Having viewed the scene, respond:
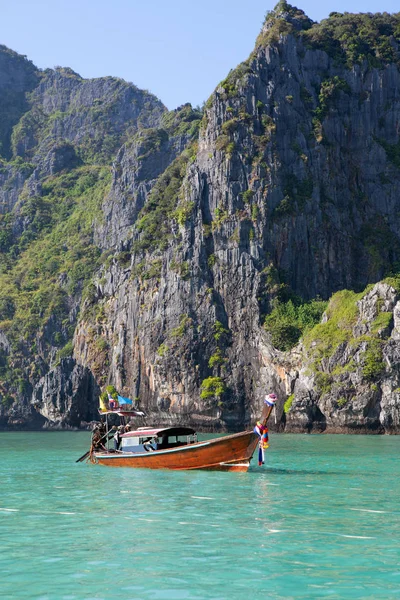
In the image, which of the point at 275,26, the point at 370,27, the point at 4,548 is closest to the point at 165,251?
the point at 275,26

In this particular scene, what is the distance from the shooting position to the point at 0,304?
14362cm

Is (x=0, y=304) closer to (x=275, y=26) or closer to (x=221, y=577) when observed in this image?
(x=275, y=26)

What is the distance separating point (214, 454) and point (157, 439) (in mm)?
4629

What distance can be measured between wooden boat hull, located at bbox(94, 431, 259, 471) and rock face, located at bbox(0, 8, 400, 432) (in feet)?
141

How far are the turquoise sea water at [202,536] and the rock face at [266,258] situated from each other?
155 feet

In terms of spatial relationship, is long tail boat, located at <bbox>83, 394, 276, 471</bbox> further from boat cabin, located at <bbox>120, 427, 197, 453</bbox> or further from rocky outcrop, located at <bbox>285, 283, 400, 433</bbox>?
rocky outcrop, located at <bbox>285, 283, 400, 433</bbox>

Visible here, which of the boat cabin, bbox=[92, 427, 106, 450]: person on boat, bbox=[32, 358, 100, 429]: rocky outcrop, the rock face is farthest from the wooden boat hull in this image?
bbox=[32, 358, 100, 429]: rocky outcrop

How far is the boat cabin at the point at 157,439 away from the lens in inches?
1527

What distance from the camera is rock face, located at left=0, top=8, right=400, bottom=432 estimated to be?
83.1 metres

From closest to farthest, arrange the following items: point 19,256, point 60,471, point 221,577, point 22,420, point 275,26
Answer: point 221,577 → point 60,471 → point 275,26 → point 22,420 → point 19,256

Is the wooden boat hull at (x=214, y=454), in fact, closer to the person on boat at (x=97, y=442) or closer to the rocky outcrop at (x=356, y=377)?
the person on boat at (x=97, y=442)

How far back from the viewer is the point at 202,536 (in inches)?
774

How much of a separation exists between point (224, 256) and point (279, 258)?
686cm

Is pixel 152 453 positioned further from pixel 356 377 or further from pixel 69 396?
pixel 69 396
